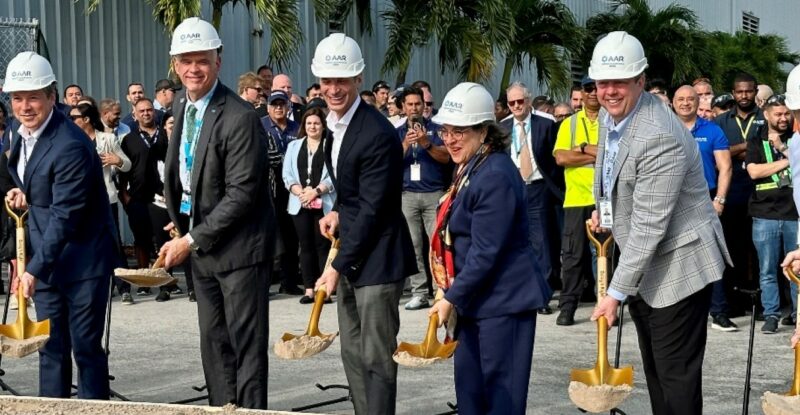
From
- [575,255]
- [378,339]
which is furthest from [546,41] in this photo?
[378,339]

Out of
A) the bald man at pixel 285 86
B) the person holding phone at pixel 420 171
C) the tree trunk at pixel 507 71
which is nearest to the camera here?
the person holding phone at pixel 420 171

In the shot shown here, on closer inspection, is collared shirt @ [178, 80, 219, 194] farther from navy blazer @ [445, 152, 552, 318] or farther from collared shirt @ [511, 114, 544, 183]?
collared shirt @ [511, 114, 544, 183]

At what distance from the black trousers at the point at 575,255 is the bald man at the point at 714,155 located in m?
1.00

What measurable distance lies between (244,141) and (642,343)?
6.73 ft

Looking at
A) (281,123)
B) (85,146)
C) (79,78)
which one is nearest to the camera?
(85,146)

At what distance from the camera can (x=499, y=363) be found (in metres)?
5.11

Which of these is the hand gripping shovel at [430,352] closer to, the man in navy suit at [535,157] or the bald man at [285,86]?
the man in navy suit at [535,157]

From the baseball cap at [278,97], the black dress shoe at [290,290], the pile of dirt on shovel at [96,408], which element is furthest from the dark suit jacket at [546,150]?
the pile of dirt on shovel at [96,408]

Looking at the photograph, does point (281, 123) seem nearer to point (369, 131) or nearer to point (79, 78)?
point (79, 78)

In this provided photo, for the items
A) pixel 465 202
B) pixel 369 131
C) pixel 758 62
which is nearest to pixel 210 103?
pixel 369 131

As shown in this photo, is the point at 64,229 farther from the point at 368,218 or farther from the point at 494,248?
the point at 494,248

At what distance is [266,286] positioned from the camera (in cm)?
590

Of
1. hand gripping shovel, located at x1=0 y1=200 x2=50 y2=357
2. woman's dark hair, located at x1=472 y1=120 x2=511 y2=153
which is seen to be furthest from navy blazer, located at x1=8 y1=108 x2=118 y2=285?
woman's dark hair, located at x1=472 y1=120 x2=511 y2=153

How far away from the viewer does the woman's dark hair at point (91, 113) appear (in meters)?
11.0
